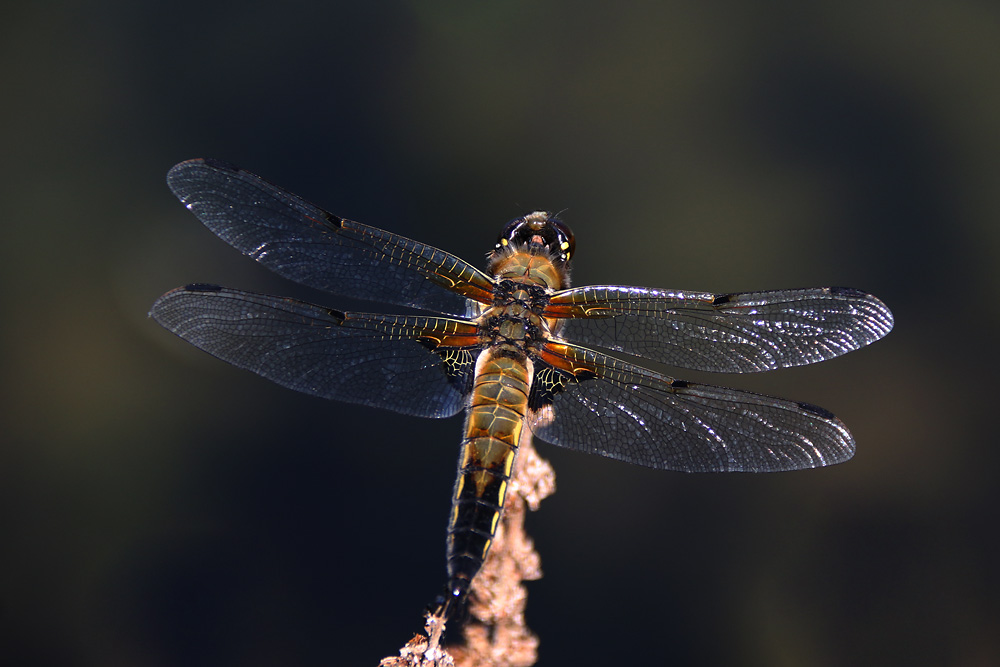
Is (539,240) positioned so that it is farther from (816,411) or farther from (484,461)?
(816,411)

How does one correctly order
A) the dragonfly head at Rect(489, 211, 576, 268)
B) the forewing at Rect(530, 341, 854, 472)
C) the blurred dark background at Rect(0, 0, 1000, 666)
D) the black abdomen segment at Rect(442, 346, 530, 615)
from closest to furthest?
the black abdomen segment at Rect(442, 346, 530, 615) → the forewing at Rect(530, 341, 854, 472) → the dragonfly head at Rect(489, 211, 576, 268) → the blurred dark background at Rect(0, 0, 1000, 666)

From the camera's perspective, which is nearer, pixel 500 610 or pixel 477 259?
pixel 500 610

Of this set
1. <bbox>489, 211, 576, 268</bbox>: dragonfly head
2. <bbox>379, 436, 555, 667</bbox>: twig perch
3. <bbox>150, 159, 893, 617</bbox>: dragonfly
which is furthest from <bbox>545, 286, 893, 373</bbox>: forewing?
<bbox>379, 436, 555, 667</bbox>: twig perch

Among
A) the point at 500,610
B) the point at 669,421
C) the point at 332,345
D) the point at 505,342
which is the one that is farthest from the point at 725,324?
the point at 332,345

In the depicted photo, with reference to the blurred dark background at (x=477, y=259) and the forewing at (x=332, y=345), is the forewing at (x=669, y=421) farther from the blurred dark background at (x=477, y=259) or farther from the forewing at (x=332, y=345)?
the blurred dark background at (x=477, y=259)

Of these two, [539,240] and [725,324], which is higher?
[539,240]

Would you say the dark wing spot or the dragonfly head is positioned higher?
the dragonfly head

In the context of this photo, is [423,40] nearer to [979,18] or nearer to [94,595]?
[979,18]

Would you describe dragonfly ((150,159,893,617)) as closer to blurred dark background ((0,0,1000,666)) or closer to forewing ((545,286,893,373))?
forewing ((545,286,893,373))
